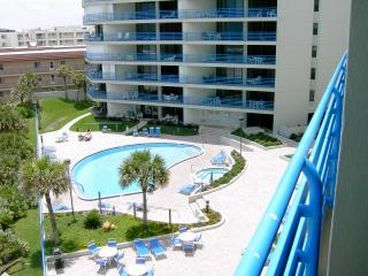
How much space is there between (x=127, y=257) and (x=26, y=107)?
35114 millimetres

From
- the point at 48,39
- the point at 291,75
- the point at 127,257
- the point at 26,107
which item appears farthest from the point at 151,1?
the point at 48,39

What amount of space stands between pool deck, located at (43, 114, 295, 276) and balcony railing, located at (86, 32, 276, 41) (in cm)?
795

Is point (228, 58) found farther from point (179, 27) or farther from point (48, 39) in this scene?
point (48, 39)

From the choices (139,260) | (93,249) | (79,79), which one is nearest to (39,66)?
(79,79)

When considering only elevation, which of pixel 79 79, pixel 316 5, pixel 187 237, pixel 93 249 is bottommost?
pixel 93 249

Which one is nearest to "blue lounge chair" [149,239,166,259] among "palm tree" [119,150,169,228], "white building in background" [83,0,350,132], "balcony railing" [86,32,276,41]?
"palm tree" [119,150,169,228]

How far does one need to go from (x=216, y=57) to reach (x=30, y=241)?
2445 centimetres

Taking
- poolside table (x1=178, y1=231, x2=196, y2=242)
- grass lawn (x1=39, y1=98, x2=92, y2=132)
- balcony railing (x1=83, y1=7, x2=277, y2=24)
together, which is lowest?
poolside table (x1=178, y1=231, x2=196, y2=242)

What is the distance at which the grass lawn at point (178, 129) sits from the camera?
1535 inches

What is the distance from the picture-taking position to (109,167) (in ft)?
106

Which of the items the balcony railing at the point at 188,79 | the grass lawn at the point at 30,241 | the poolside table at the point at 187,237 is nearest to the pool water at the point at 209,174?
the poolside table at the point at 187,237

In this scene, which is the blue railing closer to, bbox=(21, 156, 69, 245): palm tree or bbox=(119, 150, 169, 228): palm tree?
bbox=(21, 156, 69, 245): palm tree

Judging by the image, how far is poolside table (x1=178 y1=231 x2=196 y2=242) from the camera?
1914 centimetres

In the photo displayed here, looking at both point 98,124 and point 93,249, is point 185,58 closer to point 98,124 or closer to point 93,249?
point 98,124
